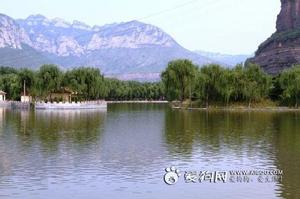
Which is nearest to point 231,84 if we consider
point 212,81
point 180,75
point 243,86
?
point 243,86

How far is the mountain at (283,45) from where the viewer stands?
481 ft

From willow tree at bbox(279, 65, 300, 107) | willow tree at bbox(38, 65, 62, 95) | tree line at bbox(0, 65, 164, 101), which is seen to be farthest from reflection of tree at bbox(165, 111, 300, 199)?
tree line at bbox(0, 65, 164, 101)

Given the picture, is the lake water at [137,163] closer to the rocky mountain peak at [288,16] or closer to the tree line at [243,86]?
the tree line at [243,86]

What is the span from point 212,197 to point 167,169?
4270 millimetres

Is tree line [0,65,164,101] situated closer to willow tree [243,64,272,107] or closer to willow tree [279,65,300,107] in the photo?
willow tree [243,64,272,107]

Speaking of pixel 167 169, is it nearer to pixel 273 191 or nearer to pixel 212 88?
pixel 273 191

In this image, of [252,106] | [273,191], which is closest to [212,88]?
[252,106]

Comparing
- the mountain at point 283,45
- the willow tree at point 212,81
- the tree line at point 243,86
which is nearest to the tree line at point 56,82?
the tree line at point 243,86

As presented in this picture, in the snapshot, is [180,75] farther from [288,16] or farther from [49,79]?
[288,16]

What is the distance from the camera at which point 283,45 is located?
157250 mm

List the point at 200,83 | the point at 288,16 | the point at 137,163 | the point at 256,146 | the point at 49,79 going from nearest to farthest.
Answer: the point at 137,163, the point at 256,146, the point at 200,83, the point at 49,79, the point at 288,16

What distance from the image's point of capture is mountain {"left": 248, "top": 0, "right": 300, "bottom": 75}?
146500mm

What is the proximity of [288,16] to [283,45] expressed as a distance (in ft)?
86.7

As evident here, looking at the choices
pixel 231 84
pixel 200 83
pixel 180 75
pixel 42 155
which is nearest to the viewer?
pixel 42 155
